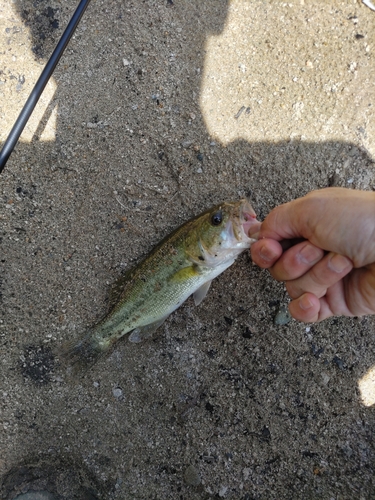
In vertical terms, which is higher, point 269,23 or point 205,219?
point 269,23

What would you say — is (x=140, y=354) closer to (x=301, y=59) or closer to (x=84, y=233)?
A: (x=84, y=233)

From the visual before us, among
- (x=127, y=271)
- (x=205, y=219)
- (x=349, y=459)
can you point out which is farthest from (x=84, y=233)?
(x=349, y=459)

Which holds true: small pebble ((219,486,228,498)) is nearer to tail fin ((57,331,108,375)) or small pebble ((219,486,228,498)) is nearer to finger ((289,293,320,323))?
tail fin ((57,331,108,375))

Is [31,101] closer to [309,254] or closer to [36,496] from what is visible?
[309,254]

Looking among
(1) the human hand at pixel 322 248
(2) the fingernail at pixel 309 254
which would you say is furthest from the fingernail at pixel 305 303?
(2) the fingernail at pixel 309 254

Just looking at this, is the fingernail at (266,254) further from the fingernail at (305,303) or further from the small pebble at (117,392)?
the small pebble at (117,392)

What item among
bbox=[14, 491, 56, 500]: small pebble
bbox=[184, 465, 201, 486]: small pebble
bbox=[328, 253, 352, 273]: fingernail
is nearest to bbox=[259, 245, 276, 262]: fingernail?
bbox=[328, 253, 352, 273]: fingernail
